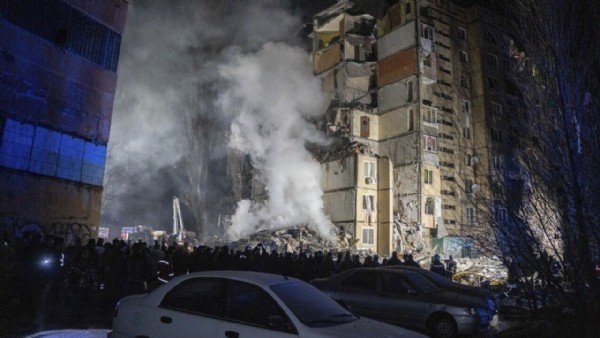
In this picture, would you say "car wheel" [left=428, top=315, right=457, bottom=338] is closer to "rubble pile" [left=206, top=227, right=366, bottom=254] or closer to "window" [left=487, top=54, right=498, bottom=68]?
"rubble pile" [left=206, top=227, right=366, bottom=254]

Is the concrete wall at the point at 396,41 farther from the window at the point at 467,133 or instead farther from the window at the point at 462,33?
the window at the point at 467,133

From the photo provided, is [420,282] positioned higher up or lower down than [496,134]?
lower down

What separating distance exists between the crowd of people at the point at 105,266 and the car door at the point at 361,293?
13.4ft

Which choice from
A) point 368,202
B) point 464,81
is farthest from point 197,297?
point 464,81

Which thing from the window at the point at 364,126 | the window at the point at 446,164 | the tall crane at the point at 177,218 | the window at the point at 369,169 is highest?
the window at the point at 364,126

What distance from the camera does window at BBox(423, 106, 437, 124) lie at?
41.8m

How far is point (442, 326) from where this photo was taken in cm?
844

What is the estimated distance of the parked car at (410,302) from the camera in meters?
8.38

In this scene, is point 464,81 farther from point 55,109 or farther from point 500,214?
point 500,214

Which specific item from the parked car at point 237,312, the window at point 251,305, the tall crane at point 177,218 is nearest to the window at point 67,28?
the parked car at point 237,312

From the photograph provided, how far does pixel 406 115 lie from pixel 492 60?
14918 millimetres

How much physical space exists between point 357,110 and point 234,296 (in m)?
40.4

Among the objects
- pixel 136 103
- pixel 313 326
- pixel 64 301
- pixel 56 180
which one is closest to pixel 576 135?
pixel 313 326

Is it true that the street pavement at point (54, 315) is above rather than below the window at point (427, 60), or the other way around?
below
